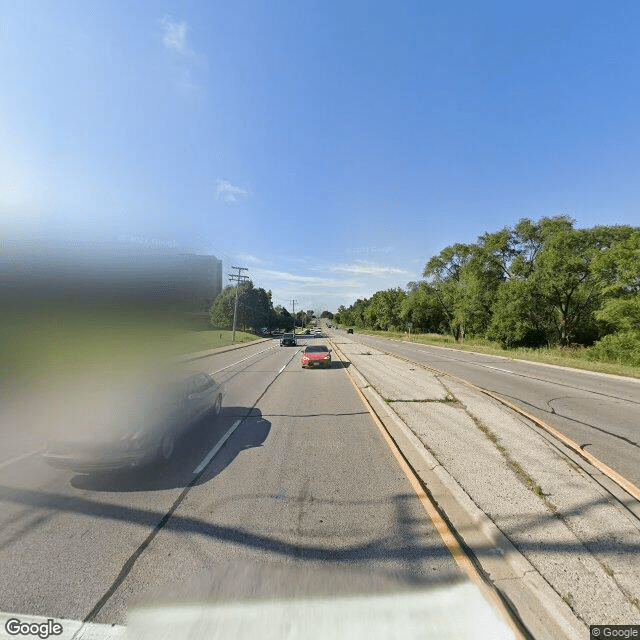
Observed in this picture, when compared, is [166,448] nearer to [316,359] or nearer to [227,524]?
[227,524]

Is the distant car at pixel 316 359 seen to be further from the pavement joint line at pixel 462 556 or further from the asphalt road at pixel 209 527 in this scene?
the pavement joint line at pixel 462 556

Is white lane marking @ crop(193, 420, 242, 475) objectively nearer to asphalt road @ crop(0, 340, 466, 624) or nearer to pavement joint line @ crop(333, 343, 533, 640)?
asphalt road @ crop(0, 340, 466, 624)

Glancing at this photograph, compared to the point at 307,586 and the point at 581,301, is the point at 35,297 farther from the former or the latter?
the point at 581,301

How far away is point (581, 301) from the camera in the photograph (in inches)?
1352

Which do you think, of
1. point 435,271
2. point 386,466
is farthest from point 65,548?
point 435,271

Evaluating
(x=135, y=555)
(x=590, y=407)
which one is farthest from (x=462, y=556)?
(x=590, y=407)

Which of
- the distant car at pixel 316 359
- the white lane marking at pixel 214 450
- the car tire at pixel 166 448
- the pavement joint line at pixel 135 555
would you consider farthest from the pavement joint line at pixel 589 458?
the distant car at pixel 316 359

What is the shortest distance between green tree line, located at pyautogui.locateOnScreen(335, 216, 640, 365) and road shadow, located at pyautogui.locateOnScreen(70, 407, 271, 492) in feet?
86.4

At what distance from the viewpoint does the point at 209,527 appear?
12.0 feet

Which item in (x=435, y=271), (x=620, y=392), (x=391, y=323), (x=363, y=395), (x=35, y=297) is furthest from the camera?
→ (x=391, y=323)

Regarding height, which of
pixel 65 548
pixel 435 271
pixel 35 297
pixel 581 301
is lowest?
pixel 65 548

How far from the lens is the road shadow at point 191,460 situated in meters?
4.67

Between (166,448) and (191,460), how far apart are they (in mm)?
554

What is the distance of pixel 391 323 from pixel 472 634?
329 feet
